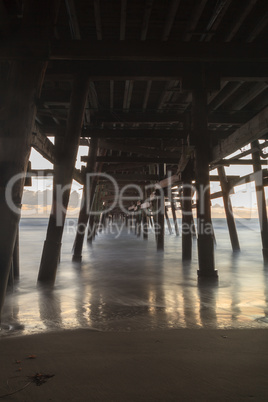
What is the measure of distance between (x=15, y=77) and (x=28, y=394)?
2136 millimetres

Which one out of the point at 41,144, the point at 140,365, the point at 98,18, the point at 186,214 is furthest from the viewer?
the point at 186,214

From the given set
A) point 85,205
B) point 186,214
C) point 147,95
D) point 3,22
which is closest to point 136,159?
point 85,205

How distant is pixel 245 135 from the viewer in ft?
15.0

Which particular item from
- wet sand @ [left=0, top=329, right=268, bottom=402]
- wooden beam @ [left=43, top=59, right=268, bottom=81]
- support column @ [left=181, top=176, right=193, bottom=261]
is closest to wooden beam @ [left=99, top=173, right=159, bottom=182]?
support column @ [left=181, top=176, right=193, bottom=261]

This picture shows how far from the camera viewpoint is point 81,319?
3.19 meters

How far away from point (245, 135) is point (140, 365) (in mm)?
3680

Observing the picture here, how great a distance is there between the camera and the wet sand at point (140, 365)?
1589mm

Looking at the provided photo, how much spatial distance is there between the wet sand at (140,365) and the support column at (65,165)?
2408mm

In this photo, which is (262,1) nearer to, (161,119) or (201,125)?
(201,125)

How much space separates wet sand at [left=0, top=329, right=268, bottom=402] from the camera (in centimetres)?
159

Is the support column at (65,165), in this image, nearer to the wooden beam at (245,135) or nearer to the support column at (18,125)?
the support column at (18,125)

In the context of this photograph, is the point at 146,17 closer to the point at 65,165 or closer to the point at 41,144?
the point at 65,165

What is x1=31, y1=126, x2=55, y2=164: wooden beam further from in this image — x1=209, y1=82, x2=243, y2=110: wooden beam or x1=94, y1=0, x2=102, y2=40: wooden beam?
x1=209, y1=82, x2=243, y2=110: wooden beam

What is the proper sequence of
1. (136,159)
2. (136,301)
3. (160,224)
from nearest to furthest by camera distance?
1. (136,301)
2. (136,159)
3. (160,224)
